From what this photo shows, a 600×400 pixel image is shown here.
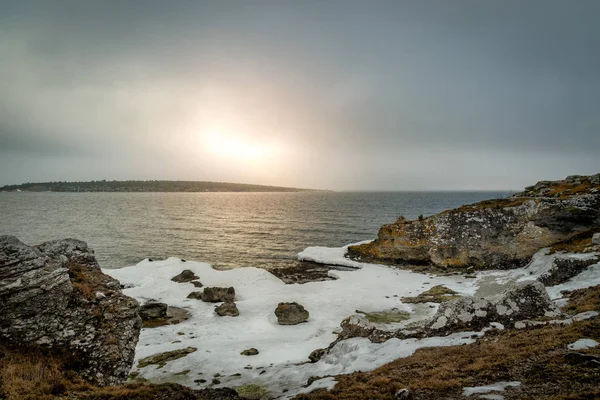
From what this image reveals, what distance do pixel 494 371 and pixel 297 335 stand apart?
46.7 ft

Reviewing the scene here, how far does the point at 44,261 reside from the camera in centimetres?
1206

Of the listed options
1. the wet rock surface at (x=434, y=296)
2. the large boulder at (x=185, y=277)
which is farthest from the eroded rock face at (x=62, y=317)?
the large boulder at (x=185, y=277)

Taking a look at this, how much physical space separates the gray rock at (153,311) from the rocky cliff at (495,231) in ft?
91.3

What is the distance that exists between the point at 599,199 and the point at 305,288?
3480 cm

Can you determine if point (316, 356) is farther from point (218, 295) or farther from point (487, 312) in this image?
point (218, 295)

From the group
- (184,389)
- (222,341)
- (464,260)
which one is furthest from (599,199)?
(184,389)

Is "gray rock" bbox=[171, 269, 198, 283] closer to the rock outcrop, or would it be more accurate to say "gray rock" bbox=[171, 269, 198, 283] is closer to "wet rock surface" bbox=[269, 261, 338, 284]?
"wet rock surface" bbox=[269, 261, 338, 284]

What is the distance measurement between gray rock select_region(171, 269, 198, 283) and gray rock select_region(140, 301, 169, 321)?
29.2 feet

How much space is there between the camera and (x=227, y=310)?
25.5 meters

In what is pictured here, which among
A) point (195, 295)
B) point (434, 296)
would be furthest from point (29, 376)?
point (434, 296)

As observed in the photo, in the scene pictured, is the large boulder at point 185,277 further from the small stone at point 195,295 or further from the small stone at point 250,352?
the small stone at point 250,352

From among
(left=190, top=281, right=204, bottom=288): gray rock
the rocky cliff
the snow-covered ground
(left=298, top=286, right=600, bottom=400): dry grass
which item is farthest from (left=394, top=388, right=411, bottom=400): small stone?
the rocky cliff

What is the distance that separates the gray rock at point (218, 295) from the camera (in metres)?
28.5

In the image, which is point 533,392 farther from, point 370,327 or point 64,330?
point 64,330
